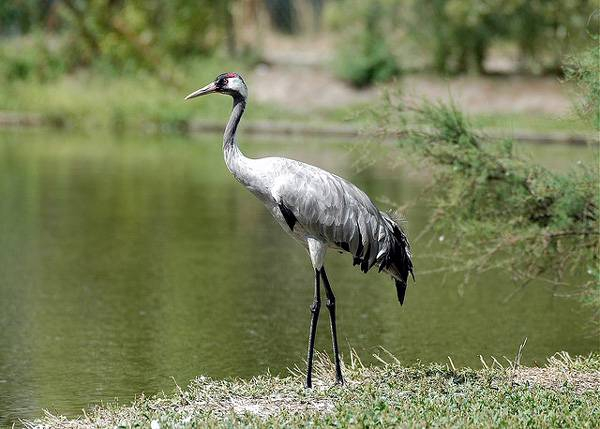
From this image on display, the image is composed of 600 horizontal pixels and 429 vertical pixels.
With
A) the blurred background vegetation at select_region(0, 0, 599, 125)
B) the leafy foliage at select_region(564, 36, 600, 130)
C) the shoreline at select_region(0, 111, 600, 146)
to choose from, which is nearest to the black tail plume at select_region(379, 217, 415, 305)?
the leafy foliage at select_region(564, 36, 600, 130)

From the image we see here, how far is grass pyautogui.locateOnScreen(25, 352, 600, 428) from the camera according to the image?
281 inches

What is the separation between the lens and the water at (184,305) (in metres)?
10.7

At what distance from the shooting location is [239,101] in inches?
358

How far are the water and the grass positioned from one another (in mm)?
1549

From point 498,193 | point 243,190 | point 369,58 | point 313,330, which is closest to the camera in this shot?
point 313,330

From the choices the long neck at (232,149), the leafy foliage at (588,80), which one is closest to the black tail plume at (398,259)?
the long neck at (232,149)

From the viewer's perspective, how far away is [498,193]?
1175 cm

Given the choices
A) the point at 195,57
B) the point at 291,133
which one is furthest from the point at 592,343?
the point at 195,57

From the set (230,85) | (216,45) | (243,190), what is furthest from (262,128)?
Result: (230,85)

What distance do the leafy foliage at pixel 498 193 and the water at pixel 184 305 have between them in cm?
72

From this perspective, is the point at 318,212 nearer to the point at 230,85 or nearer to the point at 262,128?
the point at 230,85

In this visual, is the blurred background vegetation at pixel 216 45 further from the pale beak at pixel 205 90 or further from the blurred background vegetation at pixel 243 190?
the pale beak at pixel 205 90

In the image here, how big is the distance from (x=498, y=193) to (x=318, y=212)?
3614mm

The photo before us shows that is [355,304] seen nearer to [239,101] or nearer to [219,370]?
[219,370]
